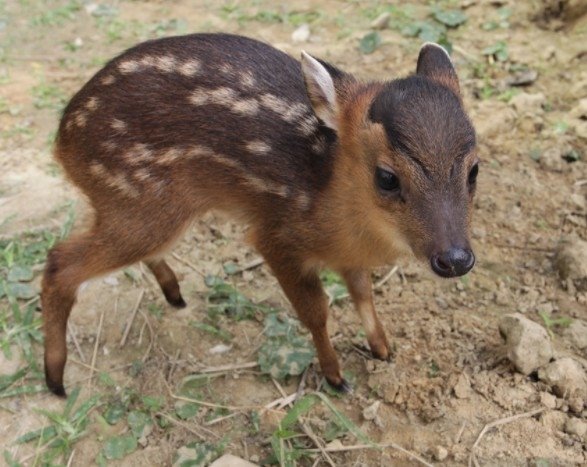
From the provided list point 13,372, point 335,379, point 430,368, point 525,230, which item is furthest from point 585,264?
point 13,372

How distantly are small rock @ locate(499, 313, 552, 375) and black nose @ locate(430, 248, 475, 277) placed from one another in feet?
2.72

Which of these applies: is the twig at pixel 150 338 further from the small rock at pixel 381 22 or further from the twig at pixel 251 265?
the small rock at pixel 381 22

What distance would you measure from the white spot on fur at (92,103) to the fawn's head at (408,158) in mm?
973

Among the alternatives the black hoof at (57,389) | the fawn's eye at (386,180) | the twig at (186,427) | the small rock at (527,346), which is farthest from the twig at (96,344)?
the small rock at (527,346)

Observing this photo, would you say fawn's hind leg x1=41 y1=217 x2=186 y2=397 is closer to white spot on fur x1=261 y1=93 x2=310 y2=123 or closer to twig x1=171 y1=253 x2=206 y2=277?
white spot on fur x1=261 y1=93 x2=310 y2=123

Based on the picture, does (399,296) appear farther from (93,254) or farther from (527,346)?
(93,254)

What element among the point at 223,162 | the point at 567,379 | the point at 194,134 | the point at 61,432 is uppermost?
the point at 194,134

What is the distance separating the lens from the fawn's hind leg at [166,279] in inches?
149

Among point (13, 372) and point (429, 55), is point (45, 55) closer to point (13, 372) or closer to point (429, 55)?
point (13, 372)

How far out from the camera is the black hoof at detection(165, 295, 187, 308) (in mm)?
3889

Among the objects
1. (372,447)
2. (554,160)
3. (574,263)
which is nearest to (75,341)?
(372,447)

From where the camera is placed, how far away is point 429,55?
3160 millimetres

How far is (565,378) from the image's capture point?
3229 mm

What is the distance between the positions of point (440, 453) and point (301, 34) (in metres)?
3.72
